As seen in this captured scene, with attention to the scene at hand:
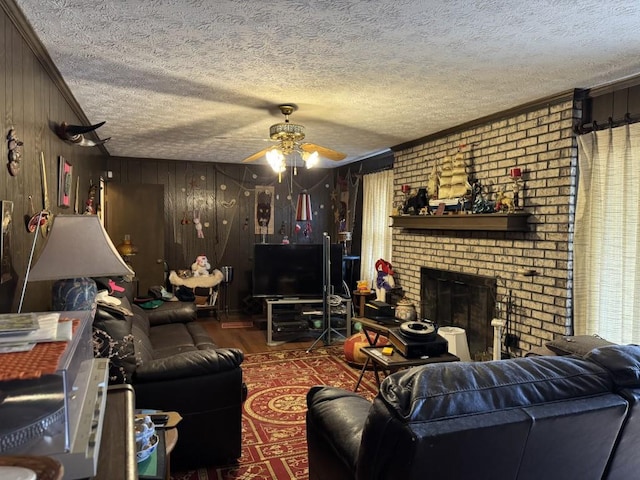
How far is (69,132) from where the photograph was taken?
2.99 meters

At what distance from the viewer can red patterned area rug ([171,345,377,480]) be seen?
261 cm

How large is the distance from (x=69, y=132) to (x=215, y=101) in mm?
1035

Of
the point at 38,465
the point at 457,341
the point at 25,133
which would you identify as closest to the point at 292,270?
the point at 457,341

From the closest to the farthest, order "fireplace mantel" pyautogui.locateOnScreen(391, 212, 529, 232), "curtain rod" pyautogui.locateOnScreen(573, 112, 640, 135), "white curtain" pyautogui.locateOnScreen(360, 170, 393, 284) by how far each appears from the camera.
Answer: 1. "curtain rod" pyautogui.locateOnScreen(573, 112, 640, 135)
2. "fireplace mantel" pyautogui.locateOnScreen(391, 212, 529, 232)
3. "white curtain" pyautogui.locateOnScreen(360, 170, 393, 284)

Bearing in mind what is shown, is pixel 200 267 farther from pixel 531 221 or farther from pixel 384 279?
pixel 531 221

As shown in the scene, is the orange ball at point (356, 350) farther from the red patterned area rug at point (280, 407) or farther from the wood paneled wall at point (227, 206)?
the wood paneled wall at point (227, 206)

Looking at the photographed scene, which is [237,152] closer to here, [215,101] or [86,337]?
[215,101]

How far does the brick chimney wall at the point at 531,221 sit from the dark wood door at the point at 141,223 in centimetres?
392

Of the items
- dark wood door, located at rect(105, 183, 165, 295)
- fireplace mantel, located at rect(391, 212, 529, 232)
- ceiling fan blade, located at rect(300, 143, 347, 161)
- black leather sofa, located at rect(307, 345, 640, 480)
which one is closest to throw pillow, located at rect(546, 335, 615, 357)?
black leather sofa, located at rect(307, 345, 640, 480)

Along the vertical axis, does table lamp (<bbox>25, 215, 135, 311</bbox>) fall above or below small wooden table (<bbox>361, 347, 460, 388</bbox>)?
above

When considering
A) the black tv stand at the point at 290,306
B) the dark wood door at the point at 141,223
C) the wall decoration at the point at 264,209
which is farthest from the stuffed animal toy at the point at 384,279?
the dark wood door at the point at 141,223

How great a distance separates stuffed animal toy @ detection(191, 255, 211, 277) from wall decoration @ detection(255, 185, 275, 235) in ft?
3.25

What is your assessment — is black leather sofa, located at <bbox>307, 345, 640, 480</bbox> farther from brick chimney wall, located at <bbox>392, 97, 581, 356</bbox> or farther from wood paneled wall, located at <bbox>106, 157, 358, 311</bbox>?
wood paneled wall, located at <bbox>106, 157, 358, 311</bbox>

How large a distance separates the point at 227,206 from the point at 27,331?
6196 mm
